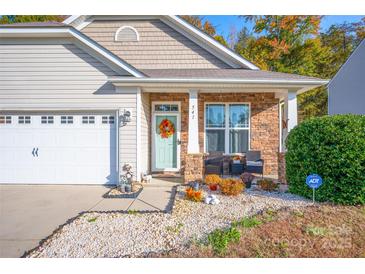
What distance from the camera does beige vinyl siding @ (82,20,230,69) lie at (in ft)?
27.8

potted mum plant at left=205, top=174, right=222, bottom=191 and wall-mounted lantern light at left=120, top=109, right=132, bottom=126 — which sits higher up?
wall-mounted lantern light at left=120, top=109, right=132, bottom=126

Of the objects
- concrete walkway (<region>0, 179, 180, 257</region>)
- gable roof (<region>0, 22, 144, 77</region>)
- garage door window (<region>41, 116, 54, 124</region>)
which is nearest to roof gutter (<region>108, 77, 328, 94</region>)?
gable roof (<region>0, 22, 144, 77</region>)

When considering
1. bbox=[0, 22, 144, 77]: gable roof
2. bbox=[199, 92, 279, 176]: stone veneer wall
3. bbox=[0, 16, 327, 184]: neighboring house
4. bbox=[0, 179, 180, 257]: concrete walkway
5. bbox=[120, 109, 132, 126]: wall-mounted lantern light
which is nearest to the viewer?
bbox=[0, 179, 180, 257]: concrete walkway

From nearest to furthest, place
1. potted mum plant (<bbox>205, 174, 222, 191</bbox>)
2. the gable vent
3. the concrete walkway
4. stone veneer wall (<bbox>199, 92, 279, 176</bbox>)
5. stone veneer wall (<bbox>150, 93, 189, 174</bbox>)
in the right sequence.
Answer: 1. the concrete walkway
2. potted mum plant (<bbox>205, 174, 222, 191</bbox>)
3. stone veneer wall (<bbox>150, 93, 189, 174</bbox>)
4. stone veneer wall (<bbox>199, 92, 279, 176</bbox>)
5. the gable vent

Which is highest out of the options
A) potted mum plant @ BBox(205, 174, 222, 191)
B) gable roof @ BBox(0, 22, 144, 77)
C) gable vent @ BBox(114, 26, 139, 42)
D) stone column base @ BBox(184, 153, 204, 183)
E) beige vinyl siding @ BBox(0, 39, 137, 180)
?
gable vent @ BBox(114, 26, 139, 42)

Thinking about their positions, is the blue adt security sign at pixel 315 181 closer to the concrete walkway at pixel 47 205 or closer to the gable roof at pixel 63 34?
the concrete walkway at pixel 47 205

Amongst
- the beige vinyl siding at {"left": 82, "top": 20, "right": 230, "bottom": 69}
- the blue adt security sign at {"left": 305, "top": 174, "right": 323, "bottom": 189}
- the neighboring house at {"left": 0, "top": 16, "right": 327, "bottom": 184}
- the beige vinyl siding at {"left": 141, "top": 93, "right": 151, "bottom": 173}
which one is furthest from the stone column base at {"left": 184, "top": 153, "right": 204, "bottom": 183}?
the beige vinyl siding at {"left": 82, "top": 20, "right": 230, "bottom": 69}

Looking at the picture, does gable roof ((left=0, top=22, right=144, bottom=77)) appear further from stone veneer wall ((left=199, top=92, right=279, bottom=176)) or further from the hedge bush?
the hedge bush

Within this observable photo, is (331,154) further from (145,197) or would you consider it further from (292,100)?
(145,197)

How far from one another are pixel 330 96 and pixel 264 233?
41.6ft

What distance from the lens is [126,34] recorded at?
861cm

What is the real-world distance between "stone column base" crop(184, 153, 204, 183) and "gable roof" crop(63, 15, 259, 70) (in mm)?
4015

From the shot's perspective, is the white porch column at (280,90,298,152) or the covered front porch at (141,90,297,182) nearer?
the white porch column at (280,90,298,152)
